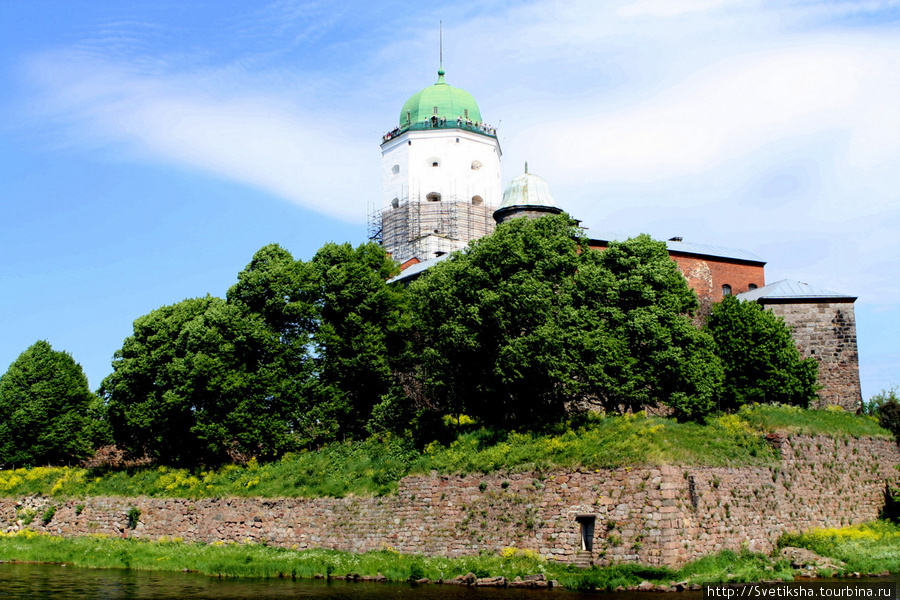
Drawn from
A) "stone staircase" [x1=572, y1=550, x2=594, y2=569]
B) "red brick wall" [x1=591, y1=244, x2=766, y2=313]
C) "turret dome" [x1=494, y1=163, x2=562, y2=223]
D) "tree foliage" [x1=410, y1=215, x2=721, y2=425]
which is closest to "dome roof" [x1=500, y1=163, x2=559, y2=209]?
"turret dome" [x1=494, y1=163, x2=562, y2=223]

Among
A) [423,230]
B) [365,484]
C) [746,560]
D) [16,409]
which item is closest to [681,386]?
→ [746,560]

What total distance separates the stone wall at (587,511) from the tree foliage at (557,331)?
4.48 m

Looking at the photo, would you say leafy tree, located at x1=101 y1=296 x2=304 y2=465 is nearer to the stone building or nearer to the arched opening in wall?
the arched opening in wall

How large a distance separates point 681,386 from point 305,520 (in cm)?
1477

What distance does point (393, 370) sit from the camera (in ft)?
139

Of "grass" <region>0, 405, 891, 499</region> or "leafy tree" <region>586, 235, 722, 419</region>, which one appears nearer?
"grass" <region>0, 405, 891, 499</region>

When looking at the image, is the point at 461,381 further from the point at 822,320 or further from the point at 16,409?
the point at 16,409

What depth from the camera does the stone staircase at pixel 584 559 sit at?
2714 centimetres

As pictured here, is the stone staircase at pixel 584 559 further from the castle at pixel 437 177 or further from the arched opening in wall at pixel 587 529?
the castle at pixel 437 177

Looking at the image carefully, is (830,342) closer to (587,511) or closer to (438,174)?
(587,511)

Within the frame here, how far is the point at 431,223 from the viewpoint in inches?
2879

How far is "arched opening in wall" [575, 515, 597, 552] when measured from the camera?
27.7 metres

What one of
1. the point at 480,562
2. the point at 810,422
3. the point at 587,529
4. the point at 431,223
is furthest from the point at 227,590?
the point at 431,223

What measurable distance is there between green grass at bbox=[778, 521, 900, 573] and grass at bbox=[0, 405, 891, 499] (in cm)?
277
